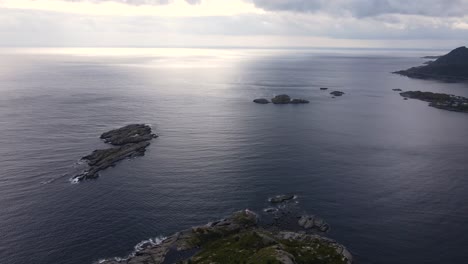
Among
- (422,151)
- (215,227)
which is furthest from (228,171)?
(422,151)

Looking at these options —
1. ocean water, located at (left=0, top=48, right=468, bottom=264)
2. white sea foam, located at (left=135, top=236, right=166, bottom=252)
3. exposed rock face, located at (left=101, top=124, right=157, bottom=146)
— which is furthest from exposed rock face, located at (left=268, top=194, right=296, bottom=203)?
exposed rock face, located at (left=101, top=124, right=157, bottom=146)

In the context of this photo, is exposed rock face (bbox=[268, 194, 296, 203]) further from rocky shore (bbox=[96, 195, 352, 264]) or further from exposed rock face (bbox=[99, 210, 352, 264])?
exposed rock face (bbox=[99, 210, 352, 264])

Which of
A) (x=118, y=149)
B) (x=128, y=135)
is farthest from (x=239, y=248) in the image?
(x=128, y=135)

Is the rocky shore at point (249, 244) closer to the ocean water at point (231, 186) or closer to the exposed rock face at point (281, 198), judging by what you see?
the ocean water at point (231, 186)

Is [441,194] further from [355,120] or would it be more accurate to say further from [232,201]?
[355,120]

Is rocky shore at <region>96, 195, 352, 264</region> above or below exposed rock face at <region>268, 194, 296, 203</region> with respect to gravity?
below

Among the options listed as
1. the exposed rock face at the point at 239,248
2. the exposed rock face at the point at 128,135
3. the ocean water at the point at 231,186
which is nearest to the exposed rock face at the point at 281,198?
the ocean water at the point at 231,186
